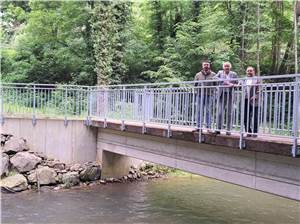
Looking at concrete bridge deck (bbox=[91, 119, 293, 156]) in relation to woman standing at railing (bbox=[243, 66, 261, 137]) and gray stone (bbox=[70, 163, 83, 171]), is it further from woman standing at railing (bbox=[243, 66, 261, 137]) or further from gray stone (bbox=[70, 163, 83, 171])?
gray stone (bbox=[70, 163, 83, 171])

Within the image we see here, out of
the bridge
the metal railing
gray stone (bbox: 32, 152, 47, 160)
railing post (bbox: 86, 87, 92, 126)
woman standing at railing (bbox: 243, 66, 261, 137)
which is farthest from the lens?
railing post (bbox: 86, 87, 92, 126)

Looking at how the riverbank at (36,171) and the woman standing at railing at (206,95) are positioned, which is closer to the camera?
the woman standing at railing at (206,95)

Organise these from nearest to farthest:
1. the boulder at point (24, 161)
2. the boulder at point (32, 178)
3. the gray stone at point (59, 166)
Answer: the boulder at point (32, 178) → the boulder at point (24, 161) → the gray stone at point (59, 166)

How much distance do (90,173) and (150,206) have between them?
4.10 m

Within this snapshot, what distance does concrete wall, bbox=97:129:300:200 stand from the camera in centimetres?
784

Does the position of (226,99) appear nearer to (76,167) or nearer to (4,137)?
(76,167)

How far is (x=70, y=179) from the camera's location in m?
15.4

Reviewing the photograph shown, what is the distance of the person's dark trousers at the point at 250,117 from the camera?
28.1 feet

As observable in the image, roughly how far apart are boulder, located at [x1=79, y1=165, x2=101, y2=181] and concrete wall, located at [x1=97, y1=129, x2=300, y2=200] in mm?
2835

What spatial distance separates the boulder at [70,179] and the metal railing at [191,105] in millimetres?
2323

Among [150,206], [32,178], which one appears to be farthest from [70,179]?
[150,206]

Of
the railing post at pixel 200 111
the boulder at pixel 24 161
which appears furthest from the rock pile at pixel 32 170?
the railing post at pixel 200 111

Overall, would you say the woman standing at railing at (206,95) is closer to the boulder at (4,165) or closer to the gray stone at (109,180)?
the gray stone at (109,180)

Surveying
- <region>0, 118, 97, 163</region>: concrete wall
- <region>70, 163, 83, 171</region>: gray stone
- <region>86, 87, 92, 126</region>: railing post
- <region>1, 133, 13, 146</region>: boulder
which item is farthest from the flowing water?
<region>1, 133, 13, 146</region>: boulder
